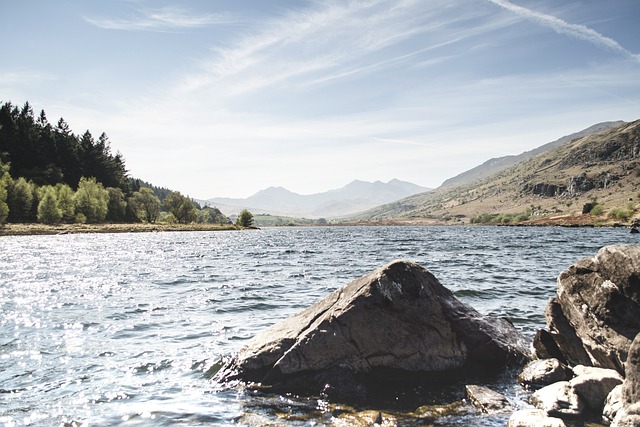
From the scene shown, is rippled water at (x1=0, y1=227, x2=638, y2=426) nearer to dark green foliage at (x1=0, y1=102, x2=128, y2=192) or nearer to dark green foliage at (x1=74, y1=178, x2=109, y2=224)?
dark green foliage at (x1=74, y1=178, x2=109, y2=224)

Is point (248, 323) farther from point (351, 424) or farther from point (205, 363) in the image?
point (351, 424)

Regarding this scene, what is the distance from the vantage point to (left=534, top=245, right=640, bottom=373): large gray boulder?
10367 millimetres

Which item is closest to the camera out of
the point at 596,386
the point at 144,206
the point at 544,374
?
the point at 596,386

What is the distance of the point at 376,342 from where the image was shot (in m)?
12.4

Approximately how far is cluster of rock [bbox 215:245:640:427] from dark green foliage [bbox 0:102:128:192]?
142011 millimetres

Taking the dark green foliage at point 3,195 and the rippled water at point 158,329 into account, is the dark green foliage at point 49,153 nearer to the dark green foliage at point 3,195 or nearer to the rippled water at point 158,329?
the dark green foliage at point 3,195

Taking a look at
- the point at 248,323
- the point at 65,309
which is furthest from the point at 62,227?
the point at 248,323

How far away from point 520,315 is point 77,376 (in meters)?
18.2

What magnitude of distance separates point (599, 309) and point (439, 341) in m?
4.29

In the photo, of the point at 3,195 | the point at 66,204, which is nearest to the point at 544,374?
the point at 3,195

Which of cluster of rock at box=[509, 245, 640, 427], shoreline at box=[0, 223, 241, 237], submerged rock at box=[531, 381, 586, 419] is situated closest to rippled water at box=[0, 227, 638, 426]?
submerged rock at box=[531, 381, 586, 419]

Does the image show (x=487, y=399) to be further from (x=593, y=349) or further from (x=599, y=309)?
(x=599, y=309)

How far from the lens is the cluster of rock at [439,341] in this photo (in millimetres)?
10461

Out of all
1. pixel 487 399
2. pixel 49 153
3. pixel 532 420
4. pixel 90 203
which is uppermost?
pixel 49 153
